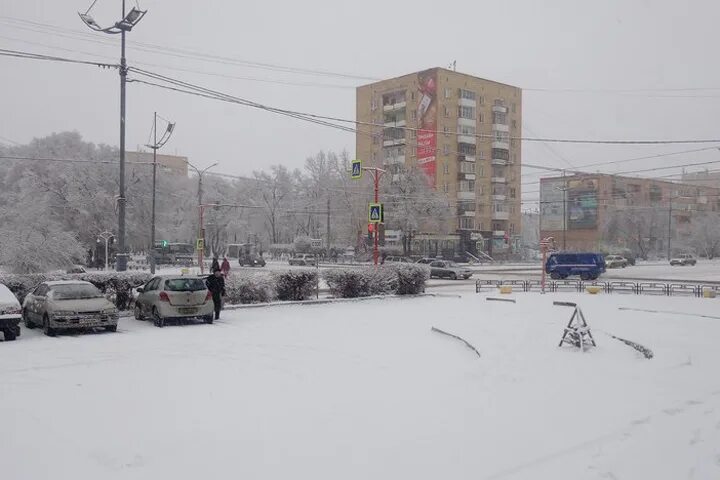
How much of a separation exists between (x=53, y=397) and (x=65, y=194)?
189 ft

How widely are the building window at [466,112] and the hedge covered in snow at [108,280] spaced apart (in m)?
64.5

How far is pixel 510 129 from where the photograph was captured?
280 ft

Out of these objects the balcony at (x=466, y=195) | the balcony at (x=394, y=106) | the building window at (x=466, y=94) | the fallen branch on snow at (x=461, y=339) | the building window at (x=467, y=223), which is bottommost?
the fallen branch on snow at (x=461, y=339)

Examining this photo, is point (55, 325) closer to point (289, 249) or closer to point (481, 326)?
point (481, 326)

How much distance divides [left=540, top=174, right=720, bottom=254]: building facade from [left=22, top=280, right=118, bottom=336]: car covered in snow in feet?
259

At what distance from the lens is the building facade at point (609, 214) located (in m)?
90.6

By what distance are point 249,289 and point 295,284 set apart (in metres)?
1.94

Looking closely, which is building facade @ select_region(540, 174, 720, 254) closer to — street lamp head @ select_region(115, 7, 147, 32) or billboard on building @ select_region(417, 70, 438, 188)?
billboard on building @ select_region(417, 70, 438, 188)

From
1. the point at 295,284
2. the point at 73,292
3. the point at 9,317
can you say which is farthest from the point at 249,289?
the point at 9,317

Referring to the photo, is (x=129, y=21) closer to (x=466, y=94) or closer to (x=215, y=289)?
(x=215, y=289)

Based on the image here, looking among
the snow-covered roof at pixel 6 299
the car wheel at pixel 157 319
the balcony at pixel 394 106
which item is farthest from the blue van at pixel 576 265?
the balcony at pixel 394 106

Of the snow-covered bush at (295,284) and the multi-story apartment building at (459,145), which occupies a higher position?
the multi-story apartment building at (459,145)

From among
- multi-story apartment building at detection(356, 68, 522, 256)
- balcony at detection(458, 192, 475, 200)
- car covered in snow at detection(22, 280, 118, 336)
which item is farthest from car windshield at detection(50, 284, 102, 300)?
balcony at detection(458, 192, 475, 200)

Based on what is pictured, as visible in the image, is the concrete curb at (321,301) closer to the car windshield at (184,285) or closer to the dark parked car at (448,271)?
the car windshield at (184,285)
